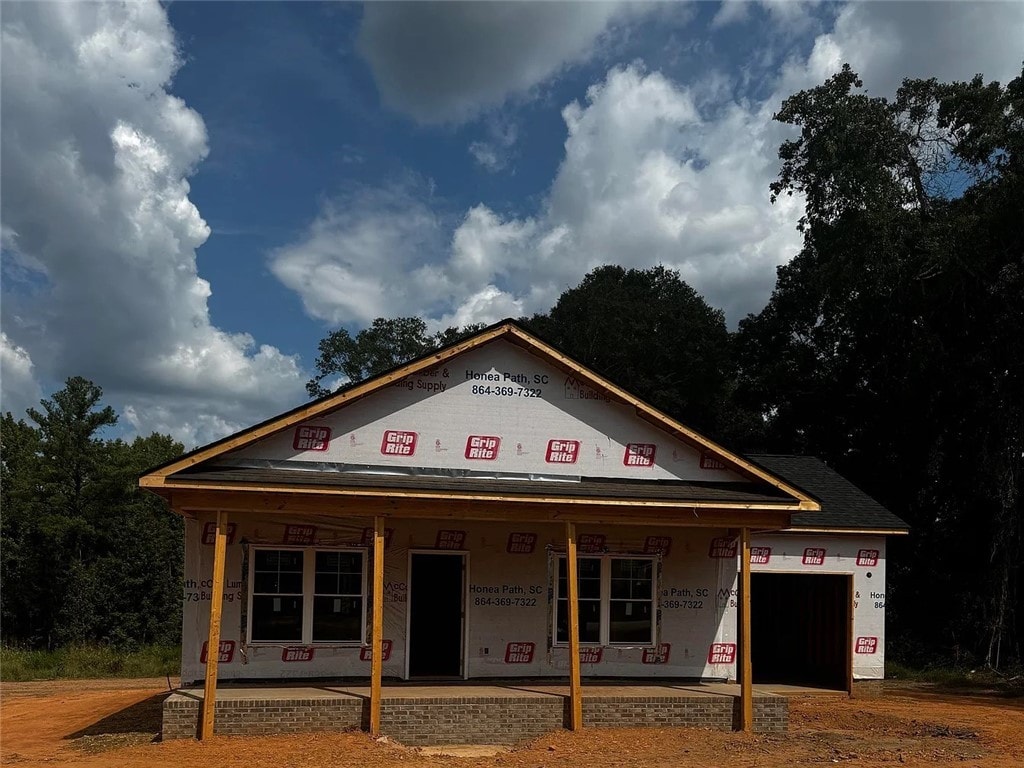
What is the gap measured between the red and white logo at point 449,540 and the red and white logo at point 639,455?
9.40 ft

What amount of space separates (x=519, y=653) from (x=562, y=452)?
10.8ft

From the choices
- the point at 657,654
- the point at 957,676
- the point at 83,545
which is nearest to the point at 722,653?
the point at 657,654

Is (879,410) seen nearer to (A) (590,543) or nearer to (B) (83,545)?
(A) (590,543)

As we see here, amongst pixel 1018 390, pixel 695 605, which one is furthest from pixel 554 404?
pixel 1018 390

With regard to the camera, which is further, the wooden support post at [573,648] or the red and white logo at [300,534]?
the red and white logo at [300,534]

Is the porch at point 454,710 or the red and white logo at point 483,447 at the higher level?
the red and white logo at point 483,447

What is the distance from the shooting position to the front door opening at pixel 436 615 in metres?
13.8

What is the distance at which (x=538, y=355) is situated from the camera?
13438mm

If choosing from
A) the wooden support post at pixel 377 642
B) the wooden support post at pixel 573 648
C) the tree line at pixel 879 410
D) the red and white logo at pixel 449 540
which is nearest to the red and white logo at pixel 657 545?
the wooden support post at pixel 573 648

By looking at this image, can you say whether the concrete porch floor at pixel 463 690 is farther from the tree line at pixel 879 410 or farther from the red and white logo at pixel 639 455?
the tree line at pixel 879 410

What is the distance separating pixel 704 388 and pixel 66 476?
29.1 metres

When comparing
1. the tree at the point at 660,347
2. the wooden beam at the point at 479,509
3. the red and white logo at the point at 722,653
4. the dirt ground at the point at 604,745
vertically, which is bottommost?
the dirt ground at the point at 604,745

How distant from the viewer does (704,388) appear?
45.0 m

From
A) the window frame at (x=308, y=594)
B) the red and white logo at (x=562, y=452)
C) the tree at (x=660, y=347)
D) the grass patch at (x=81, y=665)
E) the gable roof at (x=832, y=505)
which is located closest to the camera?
the window frame at (x=308, y=594)
